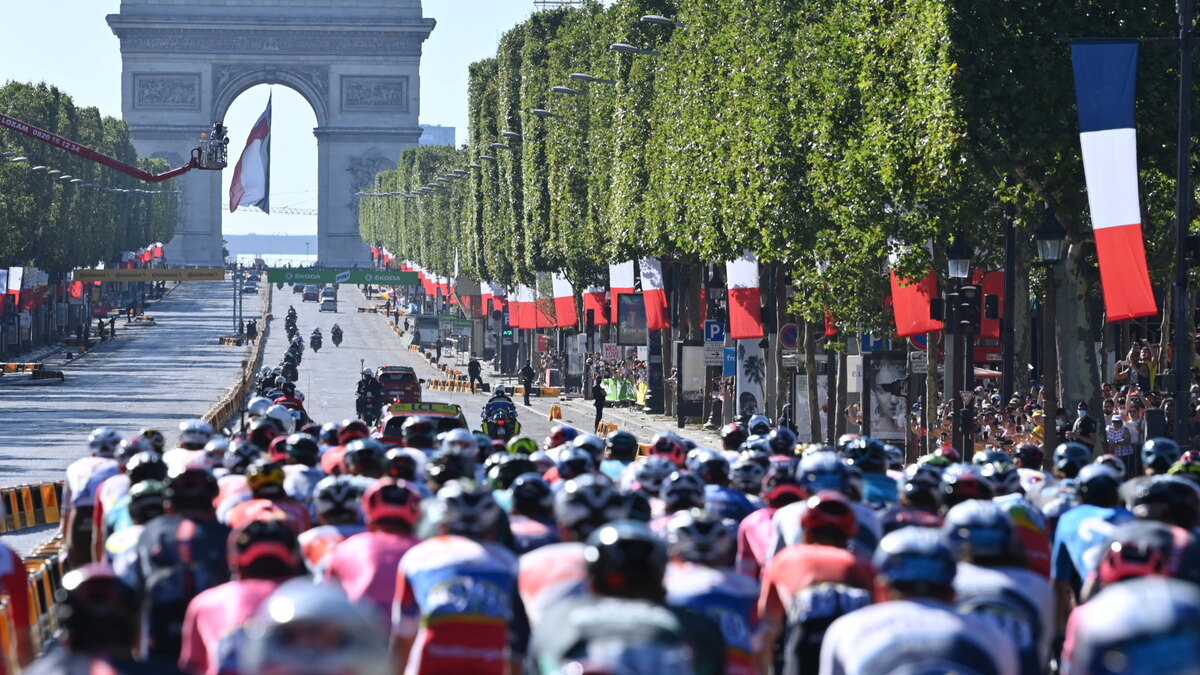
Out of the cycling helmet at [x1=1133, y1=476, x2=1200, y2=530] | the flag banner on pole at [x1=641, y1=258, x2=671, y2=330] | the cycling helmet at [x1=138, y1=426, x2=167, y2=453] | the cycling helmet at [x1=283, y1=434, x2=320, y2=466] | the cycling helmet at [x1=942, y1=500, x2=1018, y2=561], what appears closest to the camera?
the cycling helmet at [x1=942, y1=500, x2=1018, y2=561]

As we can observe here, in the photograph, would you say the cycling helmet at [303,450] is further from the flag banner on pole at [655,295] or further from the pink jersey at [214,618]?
the flag banner on pole at [655,295]

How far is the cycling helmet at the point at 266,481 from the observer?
527 inches

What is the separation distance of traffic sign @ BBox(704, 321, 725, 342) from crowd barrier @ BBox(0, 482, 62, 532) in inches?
960

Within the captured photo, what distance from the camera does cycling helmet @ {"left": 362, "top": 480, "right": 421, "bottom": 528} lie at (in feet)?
36.5

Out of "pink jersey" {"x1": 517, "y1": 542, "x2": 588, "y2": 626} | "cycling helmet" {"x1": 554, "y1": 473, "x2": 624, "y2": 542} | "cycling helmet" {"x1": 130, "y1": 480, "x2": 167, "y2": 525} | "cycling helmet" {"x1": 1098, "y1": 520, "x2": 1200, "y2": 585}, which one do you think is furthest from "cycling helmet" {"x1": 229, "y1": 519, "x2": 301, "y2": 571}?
"cycling helmet" {"x1": 1098, "y1": 520, "x2": 1200, "y2": 585}

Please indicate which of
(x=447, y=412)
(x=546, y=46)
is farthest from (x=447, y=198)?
(x=447, y=412)

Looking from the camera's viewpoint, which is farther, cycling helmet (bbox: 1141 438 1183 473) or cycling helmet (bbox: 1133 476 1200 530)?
cycling helmet (bbox: 1141 438 1183 473)

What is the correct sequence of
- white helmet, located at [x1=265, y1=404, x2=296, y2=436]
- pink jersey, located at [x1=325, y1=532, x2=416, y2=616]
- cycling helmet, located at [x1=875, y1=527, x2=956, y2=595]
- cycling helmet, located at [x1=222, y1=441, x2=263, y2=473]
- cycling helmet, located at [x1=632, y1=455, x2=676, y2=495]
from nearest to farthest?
cycling helmet, located at [x1=875, y1=527, x2=956, y2=595] < pink jersey, located at [x1=325, y1=532, x2=416, y2=616] < cycling helmet, located at [x1=632, y1=455, x2=676, y2=495] < cycling helmet, located at [x1=222, y1=441, x2=263, y2=473] < white helmet, located at [x1=265, y1=404, x2=296, y2=436]

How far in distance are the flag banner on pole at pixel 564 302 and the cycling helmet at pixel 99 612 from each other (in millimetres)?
65093

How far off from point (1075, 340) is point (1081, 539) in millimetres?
20044

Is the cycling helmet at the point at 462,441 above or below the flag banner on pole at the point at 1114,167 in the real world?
below

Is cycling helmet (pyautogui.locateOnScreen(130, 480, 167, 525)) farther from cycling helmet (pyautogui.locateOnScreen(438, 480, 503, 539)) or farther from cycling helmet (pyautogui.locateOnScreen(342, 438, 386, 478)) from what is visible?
cycling helmet (pyautogui.locateOnScreen(438, 480, 503, 539))

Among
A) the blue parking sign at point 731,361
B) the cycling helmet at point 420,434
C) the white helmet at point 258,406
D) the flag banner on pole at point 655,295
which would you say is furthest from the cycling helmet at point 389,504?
the flag banner on pole at point 655,295

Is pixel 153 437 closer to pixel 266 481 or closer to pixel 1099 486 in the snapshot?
pixel 266 481
